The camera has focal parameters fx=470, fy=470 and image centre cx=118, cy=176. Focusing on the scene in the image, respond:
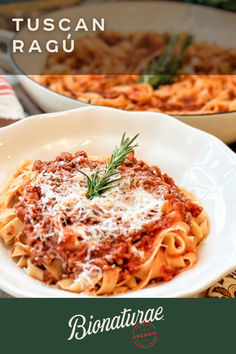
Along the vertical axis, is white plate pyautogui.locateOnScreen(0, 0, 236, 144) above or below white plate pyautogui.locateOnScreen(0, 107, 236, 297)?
above

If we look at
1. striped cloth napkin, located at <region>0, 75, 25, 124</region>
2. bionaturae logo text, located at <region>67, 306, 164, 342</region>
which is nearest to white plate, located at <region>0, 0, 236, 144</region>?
striped cloth napkin, located at <region>0, 75, 25, 124</region>

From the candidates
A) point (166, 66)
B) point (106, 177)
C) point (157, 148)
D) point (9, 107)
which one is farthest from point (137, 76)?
point (106, 177)

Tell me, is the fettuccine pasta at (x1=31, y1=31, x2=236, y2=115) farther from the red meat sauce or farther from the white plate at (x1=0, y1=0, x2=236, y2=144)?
the red meat sauce

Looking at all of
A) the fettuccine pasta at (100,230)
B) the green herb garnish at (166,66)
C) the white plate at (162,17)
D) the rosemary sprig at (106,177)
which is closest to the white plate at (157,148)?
the fettuccine pasta at (100,230)

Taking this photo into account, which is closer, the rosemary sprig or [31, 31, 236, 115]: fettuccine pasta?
the rosemary sprig

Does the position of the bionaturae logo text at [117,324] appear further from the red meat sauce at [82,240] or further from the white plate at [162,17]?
the white plate at [162,17]

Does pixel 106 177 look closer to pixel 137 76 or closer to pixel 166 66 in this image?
pixel 137 76
